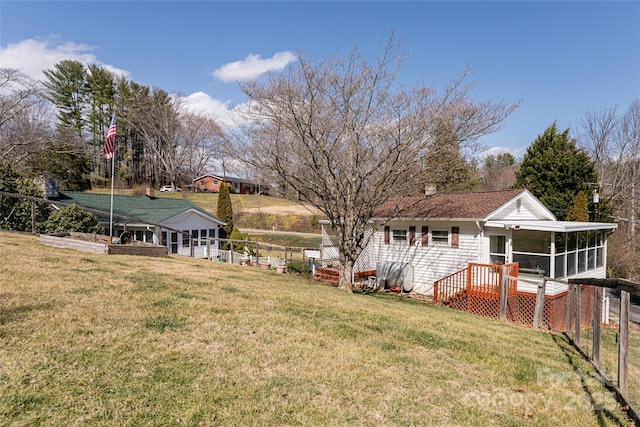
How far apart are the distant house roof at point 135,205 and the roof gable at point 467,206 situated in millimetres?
12042

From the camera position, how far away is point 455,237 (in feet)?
49.2

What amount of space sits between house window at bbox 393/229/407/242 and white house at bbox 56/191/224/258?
9303 millimetres

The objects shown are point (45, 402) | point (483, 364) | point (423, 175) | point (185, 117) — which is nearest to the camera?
point (45, 402)

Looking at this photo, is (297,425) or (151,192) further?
(151,192)

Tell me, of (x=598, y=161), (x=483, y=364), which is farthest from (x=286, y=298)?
(x=598, y=161)

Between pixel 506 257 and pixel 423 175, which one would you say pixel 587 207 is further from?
pixel 423 175

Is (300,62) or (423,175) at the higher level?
(300,62)

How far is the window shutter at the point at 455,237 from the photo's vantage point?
49.0 ft

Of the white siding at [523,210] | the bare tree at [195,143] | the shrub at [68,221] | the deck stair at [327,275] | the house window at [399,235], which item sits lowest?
the deck stair at [327,275]

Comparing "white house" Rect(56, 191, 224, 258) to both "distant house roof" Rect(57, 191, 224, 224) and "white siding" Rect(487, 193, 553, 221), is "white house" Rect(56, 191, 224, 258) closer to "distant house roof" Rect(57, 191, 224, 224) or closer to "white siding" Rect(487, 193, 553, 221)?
Result: "distant house roof" Rect(57, 191, 224, 224)

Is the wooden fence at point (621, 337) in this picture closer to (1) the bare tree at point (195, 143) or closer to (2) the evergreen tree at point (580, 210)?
(2) the evergreen tree at point (580, 210)

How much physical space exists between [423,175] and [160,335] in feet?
27.9

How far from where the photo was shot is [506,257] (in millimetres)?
13828

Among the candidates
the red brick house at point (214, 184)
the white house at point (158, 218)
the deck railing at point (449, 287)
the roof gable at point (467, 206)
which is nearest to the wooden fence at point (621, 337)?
the deck railing at point (449, 287)
